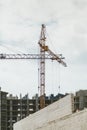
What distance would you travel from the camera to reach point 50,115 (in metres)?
34.8

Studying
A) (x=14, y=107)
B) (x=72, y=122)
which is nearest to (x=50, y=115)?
(x=72, y=122)

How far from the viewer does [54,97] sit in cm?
16088

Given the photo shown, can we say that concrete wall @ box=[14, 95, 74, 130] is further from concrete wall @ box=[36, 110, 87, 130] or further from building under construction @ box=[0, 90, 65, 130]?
building under construction @ box=[0, 90, 65, 130]

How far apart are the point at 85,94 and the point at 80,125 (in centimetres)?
11446

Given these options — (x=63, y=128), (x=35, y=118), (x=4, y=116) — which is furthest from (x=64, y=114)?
(x=4, y=116)

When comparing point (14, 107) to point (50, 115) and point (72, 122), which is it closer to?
point (50, 115)

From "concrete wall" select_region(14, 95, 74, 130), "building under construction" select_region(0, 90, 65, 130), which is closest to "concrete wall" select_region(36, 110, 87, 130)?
"concrete wall" select_region(14, 95, 74, 130)

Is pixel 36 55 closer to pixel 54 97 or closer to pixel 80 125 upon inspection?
pixel 54 97

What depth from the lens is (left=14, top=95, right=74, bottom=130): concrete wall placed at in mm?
29891

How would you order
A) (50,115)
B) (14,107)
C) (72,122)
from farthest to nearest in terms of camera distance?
(14,107)
(50,115)
(72,122)

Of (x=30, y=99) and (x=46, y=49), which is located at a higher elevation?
(x=46, y=49)

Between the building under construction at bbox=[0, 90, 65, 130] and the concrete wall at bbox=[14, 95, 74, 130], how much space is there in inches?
4117

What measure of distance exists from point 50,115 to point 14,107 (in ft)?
402

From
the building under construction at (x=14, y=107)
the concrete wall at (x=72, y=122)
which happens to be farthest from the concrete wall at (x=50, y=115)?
the building under construction at (x=14, y=107)
